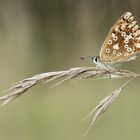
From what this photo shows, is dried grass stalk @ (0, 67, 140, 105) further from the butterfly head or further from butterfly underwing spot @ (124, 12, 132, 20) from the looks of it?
butterfly underwing spot @ (124, 12, 132, 20)

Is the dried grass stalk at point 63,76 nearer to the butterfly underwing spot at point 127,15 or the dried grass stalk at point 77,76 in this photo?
the dried grass stalk at point 77,76

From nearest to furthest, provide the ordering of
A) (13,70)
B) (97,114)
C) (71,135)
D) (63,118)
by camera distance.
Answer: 1. (97,114)
2. (71,135)
3. (63,118)
4. (13,70)

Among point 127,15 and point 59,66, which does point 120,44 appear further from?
point 59,66

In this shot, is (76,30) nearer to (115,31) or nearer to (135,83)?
(135,83)

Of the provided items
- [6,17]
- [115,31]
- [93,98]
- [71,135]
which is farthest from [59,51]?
[115,31]

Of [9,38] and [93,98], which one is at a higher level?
[9,38]

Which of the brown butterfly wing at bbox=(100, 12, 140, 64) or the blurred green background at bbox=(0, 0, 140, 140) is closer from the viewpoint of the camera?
the brown butterfly wing at bbox=(100, 12, 140, 64)

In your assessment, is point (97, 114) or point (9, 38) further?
point (9, 38)

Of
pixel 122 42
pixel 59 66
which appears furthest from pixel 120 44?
pixel 59 66

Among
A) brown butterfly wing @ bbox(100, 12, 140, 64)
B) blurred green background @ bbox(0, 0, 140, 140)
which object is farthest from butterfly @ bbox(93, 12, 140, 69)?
blurred green background @ bbox(0, 0, 140, 140)
